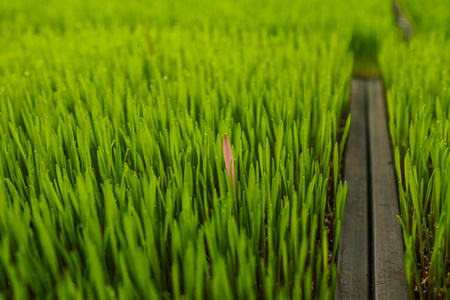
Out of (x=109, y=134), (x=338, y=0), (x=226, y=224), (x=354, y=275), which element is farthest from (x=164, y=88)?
(x=338, y=0)

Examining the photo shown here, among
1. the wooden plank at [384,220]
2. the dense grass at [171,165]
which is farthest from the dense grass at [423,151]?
the dense grass at [171,165]

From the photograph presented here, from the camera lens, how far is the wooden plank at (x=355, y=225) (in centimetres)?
85

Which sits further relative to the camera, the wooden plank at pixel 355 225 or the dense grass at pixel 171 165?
the wooden plank at pixel 355 225

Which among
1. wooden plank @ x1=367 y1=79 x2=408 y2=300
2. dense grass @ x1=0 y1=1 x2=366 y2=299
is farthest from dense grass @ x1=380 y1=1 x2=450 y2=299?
dense grass @ x1=0 y1=1 x2=366 y2=299

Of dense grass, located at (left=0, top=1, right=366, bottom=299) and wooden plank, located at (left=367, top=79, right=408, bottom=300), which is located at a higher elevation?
dense grass, located at (left=0, top=1, right=366, bottom=299)

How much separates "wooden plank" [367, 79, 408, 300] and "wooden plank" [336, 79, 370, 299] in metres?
0.02

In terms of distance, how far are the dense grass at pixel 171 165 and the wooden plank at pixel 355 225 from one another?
0.05 metres

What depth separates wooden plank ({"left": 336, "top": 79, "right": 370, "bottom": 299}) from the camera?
0.85 metres

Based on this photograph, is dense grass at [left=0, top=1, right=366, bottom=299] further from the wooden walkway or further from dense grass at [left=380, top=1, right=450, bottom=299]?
dense grass at [left=380, top=1, right=450, bottom=299]

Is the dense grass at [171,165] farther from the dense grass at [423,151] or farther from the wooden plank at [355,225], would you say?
the dense grass at [423,151]

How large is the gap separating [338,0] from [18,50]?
2458mm

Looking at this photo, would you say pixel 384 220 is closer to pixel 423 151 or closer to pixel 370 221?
pixel 370 221

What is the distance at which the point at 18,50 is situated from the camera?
2031 millimetres

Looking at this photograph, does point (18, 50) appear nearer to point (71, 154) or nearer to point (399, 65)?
point (71, 154)
